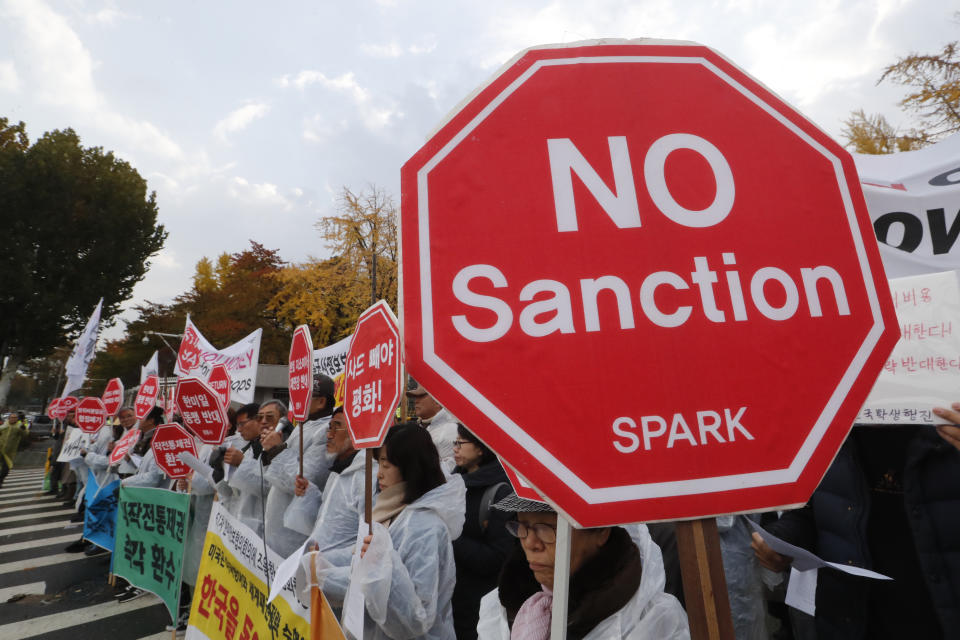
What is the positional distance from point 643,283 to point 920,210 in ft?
6.38

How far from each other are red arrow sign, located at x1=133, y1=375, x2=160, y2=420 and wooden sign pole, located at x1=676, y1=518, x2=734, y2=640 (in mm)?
8227

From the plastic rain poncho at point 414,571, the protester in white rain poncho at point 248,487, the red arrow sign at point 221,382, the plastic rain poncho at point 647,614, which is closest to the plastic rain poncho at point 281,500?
the protester in white rain poncho at point 248,487

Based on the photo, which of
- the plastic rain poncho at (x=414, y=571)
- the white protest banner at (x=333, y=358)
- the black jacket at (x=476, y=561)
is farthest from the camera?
the white protest banner at (x=333, y=358)

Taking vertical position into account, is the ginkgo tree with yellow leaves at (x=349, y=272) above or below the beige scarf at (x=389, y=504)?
above

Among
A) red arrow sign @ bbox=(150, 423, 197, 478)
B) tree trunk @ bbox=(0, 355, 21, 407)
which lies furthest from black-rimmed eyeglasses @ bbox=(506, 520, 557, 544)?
tree trunk @ bbox=(0, 355, 21, 407)

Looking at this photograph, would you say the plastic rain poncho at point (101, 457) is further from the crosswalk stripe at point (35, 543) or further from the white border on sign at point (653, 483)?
the white border on sign at point (653, 483)

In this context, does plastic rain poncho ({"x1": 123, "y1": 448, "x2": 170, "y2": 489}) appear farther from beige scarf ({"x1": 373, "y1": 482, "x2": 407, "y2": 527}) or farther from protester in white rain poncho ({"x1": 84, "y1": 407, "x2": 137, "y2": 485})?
beige scarf ({"x1": 373, "y1": 482, "x2": 407, "y2": 527})

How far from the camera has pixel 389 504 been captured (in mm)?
2369

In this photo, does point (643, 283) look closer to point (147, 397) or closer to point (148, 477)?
point (148, 477)

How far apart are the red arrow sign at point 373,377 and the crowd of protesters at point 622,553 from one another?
0.28 meters

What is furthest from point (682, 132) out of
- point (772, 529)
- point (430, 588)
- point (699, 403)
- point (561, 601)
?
point (772, 529)

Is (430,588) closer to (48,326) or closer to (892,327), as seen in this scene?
(892,327)

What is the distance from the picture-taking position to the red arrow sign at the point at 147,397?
7453 mm

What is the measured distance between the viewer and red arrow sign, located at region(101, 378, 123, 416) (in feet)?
28.2
